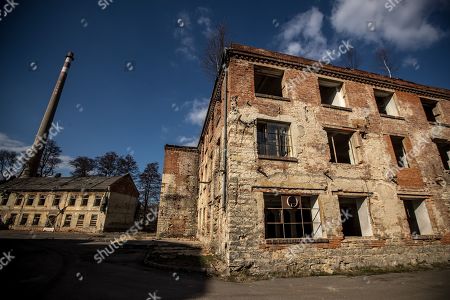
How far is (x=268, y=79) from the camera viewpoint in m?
11.9

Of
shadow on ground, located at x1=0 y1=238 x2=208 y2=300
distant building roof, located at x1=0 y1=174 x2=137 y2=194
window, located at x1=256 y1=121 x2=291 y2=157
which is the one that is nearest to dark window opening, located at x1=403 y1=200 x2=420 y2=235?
window, located at x1=256 y1=121 x2=291 y2=157

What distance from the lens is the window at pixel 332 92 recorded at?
11.5m

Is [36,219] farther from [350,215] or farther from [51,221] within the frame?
[350,215]

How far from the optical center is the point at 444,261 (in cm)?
945

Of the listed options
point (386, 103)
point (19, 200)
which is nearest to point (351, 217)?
point (386, 103)

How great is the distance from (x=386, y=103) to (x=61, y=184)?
131 feet

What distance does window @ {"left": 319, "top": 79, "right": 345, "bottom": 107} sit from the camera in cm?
1149

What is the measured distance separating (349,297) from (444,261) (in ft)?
24.6

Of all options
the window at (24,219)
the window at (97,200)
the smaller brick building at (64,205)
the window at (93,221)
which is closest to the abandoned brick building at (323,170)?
the window at (93,221)

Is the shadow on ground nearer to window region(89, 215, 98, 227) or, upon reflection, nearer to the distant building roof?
window region(89, 215, 98, 227)

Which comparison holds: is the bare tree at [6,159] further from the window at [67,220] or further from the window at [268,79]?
the window at [268,79]

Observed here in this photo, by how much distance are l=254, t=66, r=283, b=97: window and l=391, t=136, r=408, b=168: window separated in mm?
6447

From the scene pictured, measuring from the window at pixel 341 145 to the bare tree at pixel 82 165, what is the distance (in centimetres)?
4443

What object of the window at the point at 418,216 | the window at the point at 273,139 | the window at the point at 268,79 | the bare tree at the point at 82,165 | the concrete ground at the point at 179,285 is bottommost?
the concrete ground at the point at 179,285
